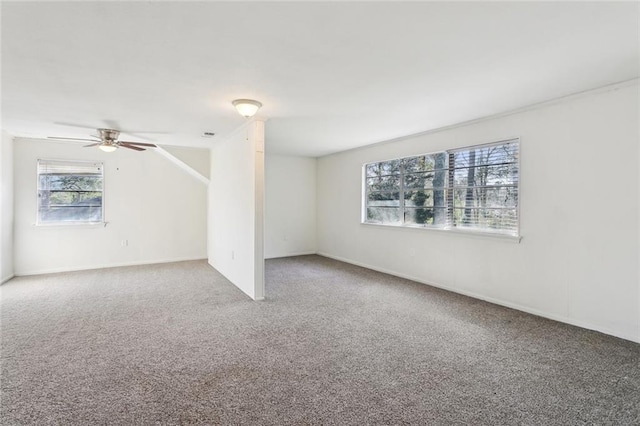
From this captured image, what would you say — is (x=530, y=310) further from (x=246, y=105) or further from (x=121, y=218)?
(x=121, y=218)

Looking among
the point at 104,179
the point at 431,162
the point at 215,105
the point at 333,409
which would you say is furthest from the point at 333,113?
the point at 104,179

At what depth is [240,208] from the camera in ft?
15.6

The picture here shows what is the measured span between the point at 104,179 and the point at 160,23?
17.3 ft

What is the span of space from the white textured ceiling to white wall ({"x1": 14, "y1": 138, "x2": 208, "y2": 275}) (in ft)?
6.47

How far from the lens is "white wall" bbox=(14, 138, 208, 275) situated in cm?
550

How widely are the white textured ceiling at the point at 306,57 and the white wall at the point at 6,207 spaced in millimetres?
1464

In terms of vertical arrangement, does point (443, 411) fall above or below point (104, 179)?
below

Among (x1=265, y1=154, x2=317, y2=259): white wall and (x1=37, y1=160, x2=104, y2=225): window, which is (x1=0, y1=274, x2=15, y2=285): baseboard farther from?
(x1=265, y1=154, x2=317, y2=259): white wall

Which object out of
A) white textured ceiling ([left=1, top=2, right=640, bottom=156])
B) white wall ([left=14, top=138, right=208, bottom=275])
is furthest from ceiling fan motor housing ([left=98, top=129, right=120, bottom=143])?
white wall ([left=14, top=138, right=208, bottom=275])

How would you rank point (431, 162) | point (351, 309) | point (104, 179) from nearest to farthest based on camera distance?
point (351, 309), point (431, 162), point (104, 179)

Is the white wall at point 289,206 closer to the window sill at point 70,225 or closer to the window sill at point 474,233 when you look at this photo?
the window sill at point 474,233

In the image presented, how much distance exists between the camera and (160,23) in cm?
191

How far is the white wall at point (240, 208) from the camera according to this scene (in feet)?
13.8

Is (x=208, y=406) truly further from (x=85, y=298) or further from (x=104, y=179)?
(x=104, y=179)
